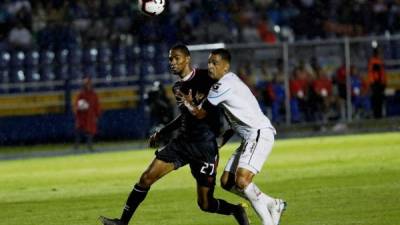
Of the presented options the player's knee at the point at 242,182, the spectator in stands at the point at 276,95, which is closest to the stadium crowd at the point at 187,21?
the spectator in stands at the point at 276,95

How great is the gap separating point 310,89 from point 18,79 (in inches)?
328

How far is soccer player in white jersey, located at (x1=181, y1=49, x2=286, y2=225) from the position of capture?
43.2 feet

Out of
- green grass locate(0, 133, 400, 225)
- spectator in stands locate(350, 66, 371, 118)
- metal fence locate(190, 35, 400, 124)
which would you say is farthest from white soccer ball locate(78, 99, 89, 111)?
spectator in stands locate(350, 66, 371, 118)

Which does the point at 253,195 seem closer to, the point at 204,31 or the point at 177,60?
the point at 177,60

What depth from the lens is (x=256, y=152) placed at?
13.3 meters

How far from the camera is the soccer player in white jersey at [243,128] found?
43.2ft

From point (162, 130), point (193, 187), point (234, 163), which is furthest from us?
point (193, 187)

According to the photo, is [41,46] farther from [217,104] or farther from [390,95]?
[217,104]

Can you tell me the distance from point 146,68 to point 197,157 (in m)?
22.0

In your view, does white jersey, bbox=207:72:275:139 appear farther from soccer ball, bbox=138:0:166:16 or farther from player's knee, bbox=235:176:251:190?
soccer ball, bbox=138:0:166:16

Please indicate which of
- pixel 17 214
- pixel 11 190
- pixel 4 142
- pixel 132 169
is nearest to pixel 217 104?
pixel 17 214

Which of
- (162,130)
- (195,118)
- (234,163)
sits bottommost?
(234,163)

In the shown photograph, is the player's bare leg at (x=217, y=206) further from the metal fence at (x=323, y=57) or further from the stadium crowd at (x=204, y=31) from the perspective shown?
the metal fence at (x=323, y=57)

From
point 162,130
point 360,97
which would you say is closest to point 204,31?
point 360,97
